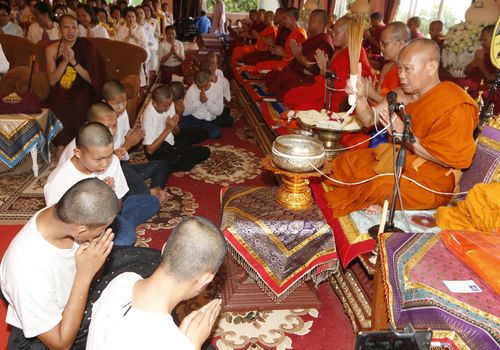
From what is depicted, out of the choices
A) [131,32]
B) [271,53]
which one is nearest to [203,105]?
[131,32]

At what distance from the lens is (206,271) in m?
1.65

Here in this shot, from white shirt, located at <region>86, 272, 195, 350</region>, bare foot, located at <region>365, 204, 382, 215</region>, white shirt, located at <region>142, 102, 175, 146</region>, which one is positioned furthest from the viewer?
white shirt, located at <region>142, 102, 175, 146</region>

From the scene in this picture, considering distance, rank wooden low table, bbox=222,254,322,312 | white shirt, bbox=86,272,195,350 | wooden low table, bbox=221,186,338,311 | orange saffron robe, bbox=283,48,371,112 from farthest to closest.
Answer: orange saffron robe, bbox=283,48,371,112, wooden low table, bbox=222,254,322,312, wooden low table, bbox=221,186,338,311, white shirt, bbox=86,272,195,350

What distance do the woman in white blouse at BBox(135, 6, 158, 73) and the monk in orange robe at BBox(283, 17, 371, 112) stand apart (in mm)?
4310

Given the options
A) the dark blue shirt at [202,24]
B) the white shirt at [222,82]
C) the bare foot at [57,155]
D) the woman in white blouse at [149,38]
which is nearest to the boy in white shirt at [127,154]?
the bare foot at [57,155]

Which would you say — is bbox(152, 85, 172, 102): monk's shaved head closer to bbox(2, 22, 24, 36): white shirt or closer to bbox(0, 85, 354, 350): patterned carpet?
bbox(0, 85, 354, 350): patterned carpet

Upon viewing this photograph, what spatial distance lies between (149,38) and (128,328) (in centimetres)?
857

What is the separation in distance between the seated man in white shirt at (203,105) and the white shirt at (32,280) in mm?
4323

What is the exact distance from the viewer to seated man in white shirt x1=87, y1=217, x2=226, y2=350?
147 cm

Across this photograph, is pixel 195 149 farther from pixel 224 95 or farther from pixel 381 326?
pixel 381 326

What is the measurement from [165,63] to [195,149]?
509 centimetres

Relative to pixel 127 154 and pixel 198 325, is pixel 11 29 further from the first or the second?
pixel 198 325

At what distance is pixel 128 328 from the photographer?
147cm

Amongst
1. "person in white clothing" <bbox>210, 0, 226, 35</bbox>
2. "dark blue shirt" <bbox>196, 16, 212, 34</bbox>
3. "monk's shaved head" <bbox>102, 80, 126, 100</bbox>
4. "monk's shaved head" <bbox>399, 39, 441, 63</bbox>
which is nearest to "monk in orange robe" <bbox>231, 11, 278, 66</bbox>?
"monk's shaved head" <bbox>102, 80, 126, 100</bbox>
